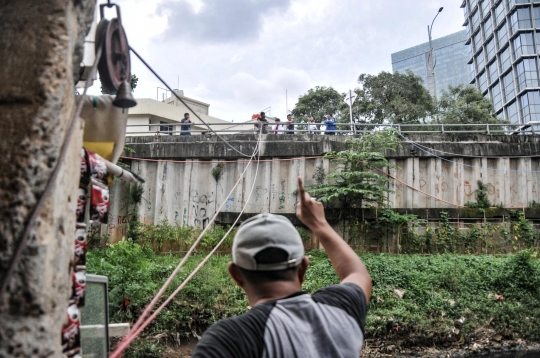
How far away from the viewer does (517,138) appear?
517 inches

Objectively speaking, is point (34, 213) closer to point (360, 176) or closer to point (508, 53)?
point (360, 176)

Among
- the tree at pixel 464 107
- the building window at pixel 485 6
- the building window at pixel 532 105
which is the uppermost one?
the building window at pixel 485 6

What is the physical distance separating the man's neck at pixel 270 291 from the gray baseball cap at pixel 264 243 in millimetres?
65

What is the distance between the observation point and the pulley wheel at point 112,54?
264 centimetres

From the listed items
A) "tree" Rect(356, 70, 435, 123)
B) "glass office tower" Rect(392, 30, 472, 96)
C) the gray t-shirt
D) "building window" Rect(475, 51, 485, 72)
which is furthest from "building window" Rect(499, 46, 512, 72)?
"glass office tower" Rect(392, 30, 472, 96)

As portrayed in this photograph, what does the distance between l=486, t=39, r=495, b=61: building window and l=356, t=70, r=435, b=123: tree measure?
86.9ft

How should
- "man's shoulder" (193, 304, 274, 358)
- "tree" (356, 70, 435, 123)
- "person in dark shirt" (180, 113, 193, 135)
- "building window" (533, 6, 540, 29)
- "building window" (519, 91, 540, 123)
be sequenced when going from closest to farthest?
"man's shoulder" (193, 304, 274, 358) < "person in dark shirt" (180, 113, 193, 135) < "tree" (356, 70, 435, 123) < "building window" (519, 91, 540, 123) < "building window" (533, 6, 540, 29)

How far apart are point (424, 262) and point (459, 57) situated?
103 m

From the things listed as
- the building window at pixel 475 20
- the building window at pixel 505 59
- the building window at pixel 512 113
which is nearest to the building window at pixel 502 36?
the building window at pixel 505 59

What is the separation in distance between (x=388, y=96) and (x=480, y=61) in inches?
1247

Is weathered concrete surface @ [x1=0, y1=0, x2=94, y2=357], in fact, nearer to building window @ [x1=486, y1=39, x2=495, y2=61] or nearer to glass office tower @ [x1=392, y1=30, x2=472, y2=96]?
building window @ [x1=486, y1=39, x2=495, y2=61]

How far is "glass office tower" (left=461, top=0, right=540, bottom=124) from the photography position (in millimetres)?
40156

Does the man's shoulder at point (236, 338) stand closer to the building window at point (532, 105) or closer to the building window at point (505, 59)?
the building window at point (532, 105)

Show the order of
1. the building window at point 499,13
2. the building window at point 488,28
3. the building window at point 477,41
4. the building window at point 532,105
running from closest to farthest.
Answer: the building window at point 532,105
the building window at point 499,13
the building window at point 488,28
the building window at point 477,41
